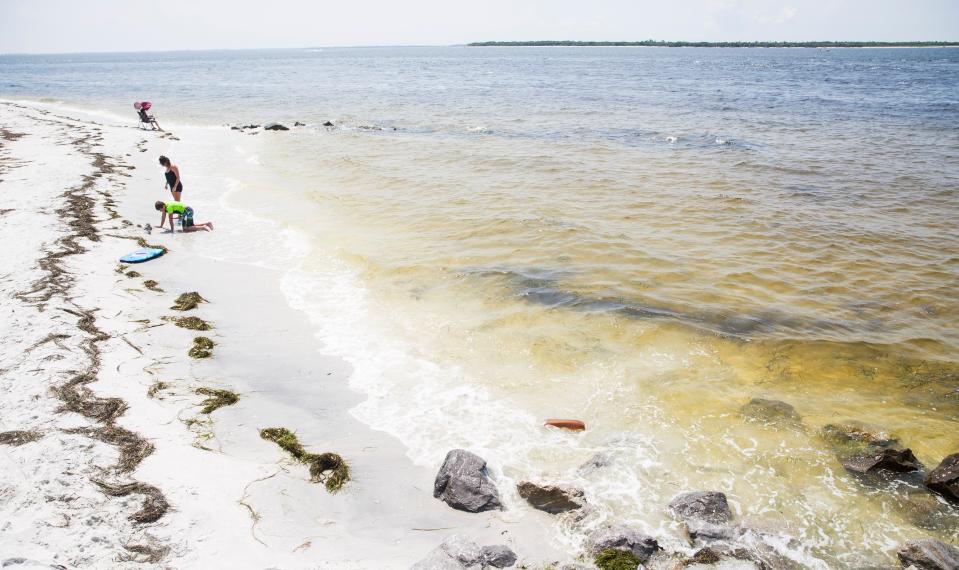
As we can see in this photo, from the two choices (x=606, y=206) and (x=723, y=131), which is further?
(x=723, y=131)

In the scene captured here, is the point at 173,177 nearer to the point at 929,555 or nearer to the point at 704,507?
the point at 704,507

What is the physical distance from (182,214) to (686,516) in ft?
50.4

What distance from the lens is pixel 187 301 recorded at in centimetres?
1044

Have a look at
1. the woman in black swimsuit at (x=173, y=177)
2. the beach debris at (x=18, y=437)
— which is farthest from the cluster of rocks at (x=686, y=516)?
the woman in black swimsuit at (x=173, y=177)

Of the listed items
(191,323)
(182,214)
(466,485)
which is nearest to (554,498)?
(466,485)

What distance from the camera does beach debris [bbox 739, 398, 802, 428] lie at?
757cm

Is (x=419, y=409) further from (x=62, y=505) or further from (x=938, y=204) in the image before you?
(x=938, y=204)

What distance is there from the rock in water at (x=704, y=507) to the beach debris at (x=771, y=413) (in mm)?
2184

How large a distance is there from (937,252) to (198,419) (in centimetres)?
1756

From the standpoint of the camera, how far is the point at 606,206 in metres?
17.9

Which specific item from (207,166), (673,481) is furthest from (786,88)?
(673,481)

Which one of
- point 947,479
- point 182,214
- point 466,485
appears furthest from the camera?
point 182,214

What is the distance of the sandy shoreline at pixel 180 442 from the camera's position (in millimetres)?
5125

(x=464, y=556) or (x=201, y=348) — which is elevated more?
(x=201, y=348)
